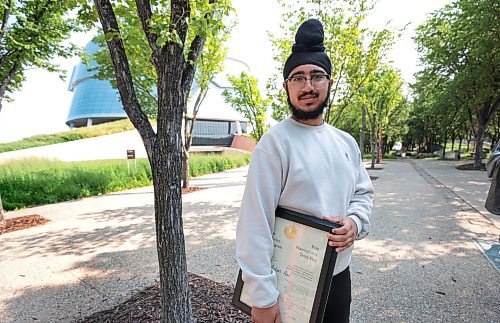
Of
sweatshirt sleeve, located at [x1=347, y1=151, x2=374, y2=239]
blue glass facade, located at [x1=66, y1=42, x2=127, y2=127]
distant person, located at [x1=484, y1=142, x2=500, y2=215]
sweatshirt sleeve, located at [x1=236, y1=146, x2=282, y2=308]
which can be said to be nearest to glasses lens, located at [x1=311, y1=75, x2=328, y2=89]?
sweatshirt sleeve, located at [x1=236, y1=146, x2=282, y2=308]

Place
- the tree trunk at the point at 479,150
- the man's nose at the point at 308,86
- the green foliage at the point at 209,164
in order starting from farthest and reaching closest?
the green foliage at the point at 209,164, the tree trunk at the point at 479,150, the man's nose at the point at 308,86

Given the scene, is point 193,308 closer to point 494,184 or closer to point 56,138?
point 494,184

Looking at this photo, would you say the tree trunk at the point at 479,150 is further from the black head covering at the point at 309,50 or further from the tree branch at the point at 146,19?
the tree branch at the point at 146,19

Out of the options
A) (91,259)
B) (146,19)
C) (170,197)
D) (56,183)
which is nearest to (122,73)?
(146,19)

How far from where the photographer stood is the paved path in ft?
9.87

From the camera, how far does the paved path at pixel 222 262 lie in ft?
9.87

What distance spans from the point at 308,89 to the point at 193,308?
2.45 metres

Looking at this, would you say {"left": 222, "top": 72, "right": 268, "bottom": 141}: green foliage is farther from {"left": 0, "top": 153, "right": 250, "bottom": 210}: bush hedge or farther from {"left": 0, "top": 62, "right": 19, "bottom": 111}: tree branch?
{"left": 0, "top": 62, "right": 19, "bottom": 111}: tree branch

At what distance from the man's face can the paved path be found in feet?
7.66

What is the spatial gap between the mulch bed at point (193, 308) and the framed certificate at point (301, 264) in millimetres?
1534

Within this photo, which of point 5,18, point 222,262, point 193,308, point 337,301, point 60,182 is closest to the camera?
point 337,301

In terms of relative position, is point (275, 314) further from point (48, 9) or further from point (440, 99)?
point (440, 99)

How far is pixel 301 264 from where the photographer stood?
1.30 meters

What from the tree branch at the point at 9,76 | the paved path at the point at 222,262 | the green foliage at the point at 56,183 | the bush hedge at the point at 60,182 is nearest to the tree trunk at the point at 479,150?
the paved path at the point at 222,262
